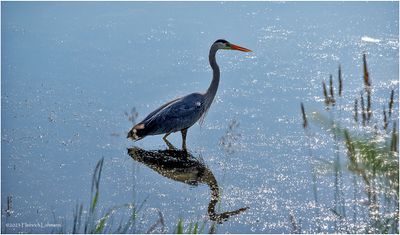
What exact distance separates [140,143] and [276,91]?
162cm

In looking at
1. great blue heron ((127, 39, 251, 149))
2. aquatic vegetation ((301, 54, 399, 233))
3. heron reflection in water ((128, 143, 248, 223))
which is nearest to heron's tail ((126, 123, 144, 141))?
great blue heron ((127, 39, 251, 149))

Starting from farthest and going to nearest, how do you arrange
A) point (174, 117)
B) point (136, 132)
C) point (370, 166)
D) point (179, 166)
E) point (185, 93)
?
point (185, 93) < point (174, 117) < point (136, 132) < point (179, 166) < point (370, 166)

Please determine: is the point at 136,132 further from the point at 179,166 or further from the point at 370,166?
the point at 370,166

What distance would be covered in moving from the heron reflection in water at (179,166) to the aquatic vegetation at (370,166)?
970mm

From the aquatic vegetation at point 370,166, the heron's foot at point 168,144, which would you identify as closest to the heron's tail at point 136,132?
the heron's foot at point 168,144

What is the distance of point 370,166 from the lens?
2723 millimetres

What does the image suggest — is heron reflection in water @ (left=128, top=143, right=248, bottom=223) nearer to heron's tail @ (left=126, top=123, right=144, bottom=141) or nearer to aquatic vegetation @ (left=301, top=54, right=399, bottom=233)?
heron's tail @ (left=126, top=123, right=144, bottom=141)

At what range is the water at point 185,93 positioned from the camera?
439 centimetres

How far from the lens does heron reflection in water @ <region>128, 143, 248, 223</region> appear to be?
4.84 metres

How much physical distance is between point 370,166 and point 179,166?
2590 millimetres

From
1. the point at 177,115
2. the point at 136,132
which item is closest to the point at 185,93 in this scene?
the point at 177,115

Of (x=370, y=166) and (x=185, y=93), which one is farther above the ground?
(x=370, y=166)

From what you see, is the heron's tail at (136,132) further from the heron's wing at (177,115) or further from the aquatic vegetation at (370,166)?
the aquatic vegetation at (370,166)

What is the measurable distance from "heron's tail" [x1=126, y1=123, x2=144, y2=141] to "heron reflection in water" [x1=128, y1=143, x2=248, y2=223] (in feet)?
0.34
